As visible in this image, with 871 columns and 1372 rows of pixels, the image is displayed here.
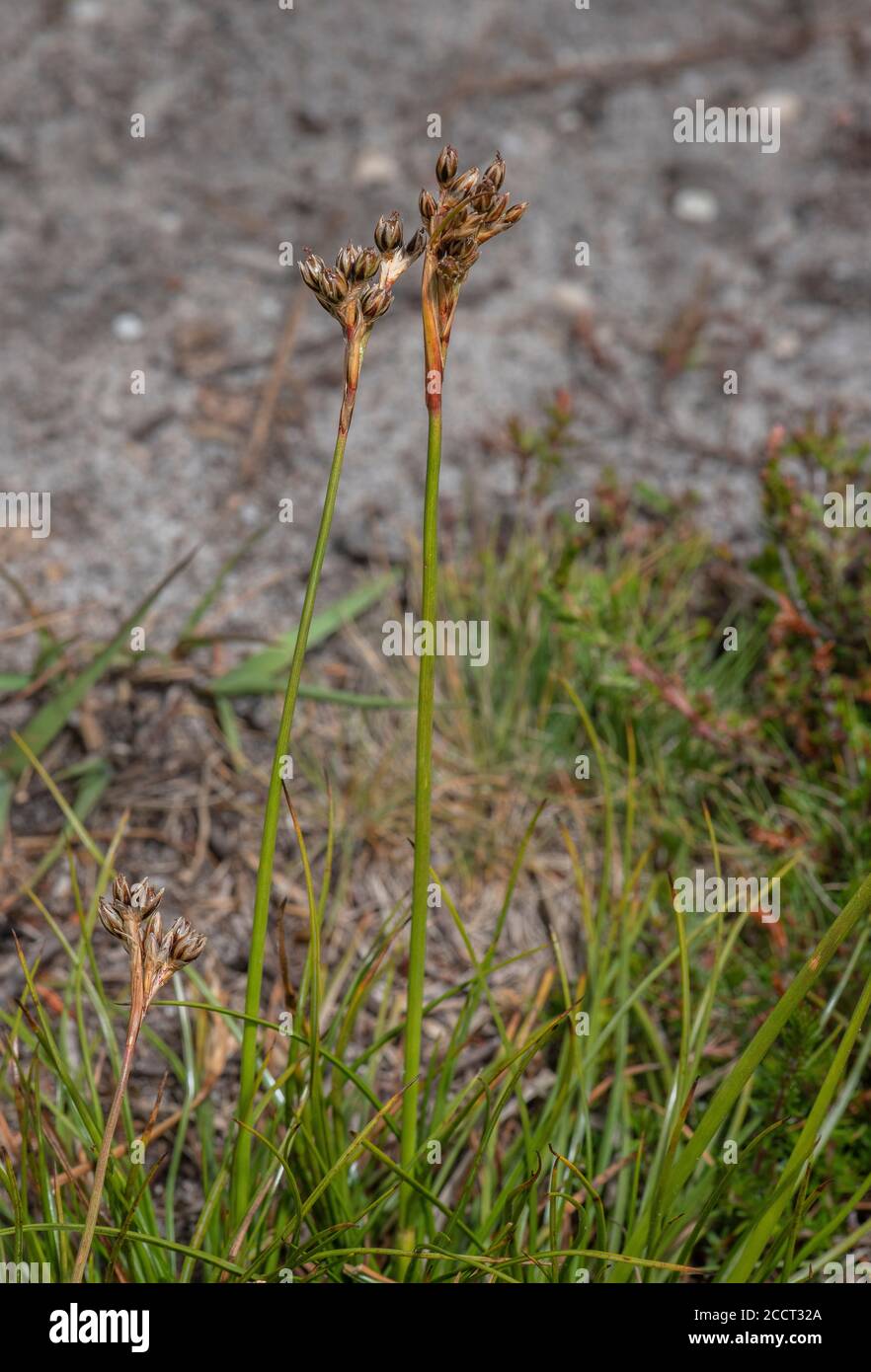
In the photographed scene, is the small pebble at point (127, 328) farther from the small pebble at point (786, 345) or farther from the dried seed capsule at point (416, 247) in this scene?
the dried seed capsule at point (416, 247)

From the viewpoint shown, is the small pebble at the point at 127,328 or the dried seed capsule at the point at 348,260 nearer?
the dried seed capsule at the point at 348,260

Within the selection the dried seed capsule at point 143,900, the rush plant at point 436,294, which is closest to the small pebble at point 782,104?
the rush plant at point 436,294

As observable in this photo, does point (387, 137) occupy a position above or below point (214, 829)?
above

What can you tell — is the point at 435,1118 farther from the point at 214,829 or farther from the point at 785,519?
the point at 785,519

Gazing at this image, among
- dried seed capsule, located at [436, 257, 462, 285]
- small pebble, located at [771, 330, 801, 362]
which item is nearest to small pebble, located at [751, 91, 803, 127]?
small pebble, located at [771, 330, 801, 362]

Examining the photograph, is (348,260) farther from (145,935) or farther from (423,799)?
(145,935)
